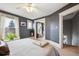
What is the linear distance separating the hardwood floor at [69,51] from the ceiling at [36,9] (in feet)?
2.20

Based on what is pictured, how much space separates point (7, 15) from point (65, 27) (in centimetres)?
102

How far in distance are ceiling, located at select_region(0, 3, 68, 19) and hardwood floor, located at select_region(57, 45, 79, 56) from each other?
672 mm

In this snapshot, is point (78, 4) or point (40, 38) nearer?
point (78, 4)

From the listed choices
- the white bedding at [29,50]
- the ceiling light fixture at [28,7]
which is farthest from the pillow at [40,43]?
the ceiling light fixture at [28,7]

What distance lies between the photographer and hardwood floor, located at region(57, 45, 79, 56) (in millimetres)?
2002

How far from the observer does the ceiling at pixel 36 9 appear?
2031mm

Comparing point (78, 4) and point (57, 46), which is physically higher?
point (78, 4)

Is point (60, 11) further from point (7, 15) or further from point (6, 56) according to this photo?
point (6, 56)

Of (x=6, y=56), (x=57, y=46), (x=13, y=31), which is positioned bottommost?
(x=6, y=56)

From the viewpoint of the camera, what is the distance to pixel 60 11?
2039 millimetres

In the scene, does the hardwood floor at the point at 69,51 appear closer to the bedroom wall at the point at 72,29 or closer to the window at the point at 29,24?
the bedroom wall at the point at 72,29

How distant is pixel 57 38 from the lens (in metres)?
2.10

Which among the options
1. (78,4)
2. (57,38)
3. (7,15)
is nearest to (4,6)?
(7,15)

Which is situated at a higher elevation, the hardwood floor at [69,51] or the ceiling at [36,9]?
the ceiling at [36,9]
